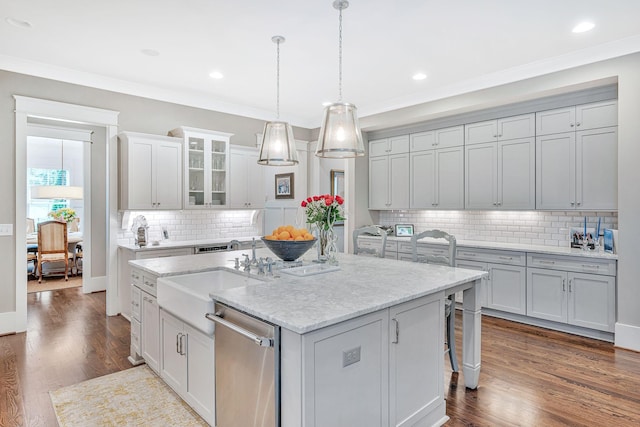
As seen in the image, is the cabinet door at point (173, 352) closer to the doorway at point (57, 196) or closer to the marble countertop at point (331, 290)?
the marble countertop at point (331, 290)

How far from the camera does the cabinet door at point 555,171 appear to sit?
4.13 m

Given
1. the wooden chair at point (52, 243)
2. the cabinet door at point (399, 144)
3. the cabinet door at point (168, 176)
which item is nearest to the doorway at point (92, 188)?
the cabinet door at point (168, 176)

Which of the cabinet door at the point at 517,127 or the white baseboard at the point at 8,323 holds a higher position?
the cabinet door at the point at 517,127

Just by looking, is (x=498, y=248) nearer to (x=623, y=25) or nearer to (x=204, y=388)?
(x=623, y=25)

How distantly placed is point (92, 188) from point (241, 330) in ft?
19.0

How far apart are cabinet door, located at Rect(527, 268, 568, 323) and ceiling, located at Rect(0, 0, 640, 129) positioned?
7.16 feet

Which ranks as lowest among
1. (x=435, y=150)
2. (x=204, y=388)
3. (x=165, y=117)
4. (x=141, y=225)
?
(x=204, y=388)

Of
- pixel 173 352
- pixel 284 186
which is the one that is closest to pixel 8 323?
pixel 173 352

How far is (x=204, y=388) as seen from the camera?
223 cm

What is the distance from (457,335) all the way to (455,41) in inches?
113

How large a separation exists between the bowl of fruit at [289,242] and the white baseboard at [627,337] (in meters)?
3.12

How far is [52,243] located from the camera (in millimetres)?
6578

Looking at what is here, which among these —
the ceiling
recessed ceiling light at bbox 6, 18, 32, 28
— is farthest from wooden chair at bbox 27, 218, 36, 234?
recessed ceiling light at bbox 6, 18, 32, 28

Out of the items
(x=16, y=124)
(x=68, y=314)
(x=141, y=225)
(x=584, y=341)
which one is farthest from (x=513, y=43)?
(x=68, y=314)
